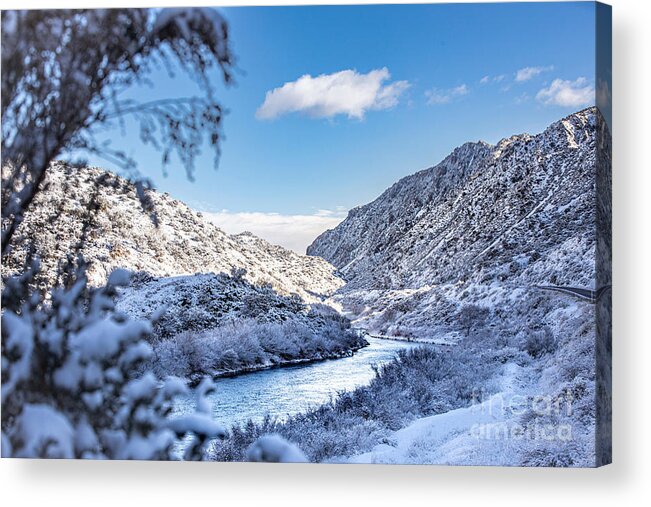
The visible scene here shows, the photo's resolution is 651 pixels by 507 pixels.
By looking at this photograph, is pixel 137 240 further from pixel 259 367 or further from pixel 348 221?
pixel 348 221

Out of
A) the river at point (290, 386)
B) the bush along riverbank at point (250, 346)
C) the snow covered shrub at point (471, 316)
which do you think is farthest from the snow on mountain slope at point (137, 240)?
the snow covered shrub at point (471, 316)

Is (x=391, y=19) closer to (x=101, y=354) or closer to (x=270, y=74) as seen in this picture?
(x=270, y=74)

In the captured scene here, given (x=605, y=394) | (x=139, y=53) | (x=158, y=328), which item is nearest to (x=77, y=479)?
(x=158, y=328)

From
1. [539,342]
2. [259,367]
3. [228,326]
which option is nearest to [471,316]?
[539,342]

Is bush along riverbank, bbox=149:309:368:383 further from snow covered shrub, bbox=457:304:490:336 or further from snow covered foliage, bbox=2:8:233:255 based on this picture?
snow covered foliage, bbox=2:8:233:255

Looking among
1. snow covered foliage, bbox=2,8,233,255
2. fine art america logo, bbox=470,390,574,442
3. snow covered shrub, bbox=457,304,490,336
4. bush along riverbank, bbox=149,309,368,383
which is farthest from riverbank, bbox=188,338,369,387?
snow covered foliage, bbox=2,8,233,255

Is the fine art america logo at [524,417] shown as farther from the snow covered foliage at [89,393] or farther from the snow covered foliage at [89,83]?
the snow covered foliage at [89,83]
